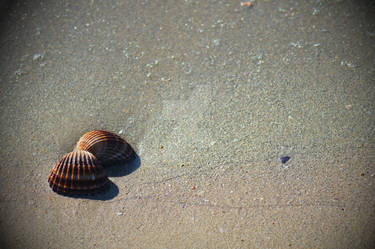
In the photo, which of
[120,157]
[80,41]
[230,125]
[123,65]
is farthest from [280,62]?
[80,41]

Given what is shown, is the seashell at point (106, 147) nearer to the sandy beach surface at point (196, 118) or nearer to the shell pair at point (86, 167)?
the shell pair at point (86, 167)

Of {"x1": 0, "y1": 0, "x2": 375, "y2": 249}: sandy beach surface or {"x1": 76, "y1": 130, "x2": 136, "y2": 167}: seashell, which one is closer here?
{"x1": 0, "y1": 0, "x2": 375, "y2": 249}: sandy beach surface

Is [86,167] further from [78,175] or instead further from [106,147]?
[106,147]

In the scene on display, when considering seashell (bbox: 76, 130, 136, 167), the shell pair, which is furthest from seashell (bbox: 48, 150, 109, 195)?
seashell (bbox: 76, 130, 136, 167)

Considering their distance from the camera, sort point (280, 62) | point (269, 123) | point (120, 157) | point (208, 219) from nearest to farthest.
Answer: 1. point (208, 219)
2. point (120, 157)
3. point (269, 123)
4. point (280, 62)

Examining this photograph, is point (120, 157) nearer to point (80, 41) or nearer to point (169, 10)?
point (80, 41)

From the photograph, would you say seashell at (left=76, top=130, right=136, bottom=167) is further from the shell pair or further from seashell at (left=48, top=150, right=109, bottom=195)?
seashell at (left=48, top=150, right=109, bottom=195)
